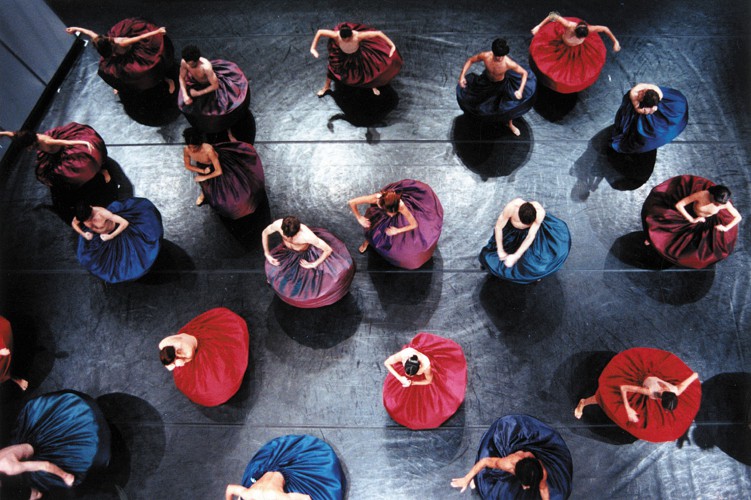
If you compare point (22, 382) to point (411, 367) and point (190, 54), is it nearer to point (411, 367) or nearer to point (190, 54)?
point (190, 54)

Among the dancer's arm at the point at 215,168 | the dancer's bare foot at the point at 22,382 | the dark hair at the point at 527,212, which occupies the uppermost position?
the dancer's arm at the point at 215,168

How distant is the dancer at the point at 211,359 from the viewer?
3941mm

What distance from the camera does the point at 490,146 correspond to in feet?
16.6

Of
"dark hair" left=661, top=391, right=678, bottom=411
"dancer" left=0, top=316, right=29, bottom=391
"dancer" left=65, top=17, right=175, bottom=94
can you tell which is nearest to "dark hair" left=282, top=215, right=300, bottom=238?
"dancer" left=0, top=316, right=29, bottom=391

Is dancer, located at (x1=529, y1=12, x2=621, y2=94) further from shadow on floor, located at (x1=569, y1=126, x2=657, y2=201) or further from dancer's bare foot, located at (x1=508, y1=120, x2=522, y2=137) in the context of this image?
shadow on floor, located at (x1=569, y1=126, x2=657, y2=201)

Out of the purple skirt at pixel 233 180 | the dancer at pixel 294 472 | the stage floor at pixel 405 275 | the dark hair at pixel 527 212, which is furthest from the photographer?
the purple skirt at pixel 233 180

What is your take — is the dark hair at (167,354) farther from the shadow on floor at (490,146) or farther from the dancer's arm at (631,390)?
the dancer's arm at (631,390)

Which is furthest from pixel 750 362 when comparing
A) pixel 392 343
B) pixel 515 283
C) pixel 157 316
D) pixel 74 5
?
pixel 74 5

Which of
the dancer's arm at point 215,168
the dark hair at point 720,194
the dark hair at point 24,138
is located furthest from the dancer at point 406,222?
the dark hair at point 24,138

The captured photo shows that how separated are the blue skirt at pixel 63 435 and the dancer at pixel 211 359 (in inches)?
26.0

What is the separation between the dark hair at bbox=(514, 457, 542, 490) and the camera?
3242mm

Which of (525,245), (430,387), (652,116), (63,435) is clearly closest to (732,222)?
(652,116)

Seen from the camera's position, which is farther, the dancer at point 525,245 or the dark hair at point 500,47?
the dark hair at point 500,47

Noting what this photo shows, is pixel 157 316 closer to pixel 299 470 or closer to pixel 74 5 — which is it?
pixel 299 470
